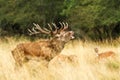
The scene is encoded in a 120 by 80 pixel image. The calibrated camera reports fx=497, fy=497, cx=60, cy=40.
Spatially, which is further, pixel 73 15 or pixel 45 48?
pixel 73 15

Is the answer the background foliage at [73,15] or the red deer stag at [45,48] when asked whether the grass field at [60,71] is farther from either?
the background foliage at [73,15]

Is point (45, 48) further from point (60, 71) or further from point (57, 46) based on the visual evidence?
point (60, 71)

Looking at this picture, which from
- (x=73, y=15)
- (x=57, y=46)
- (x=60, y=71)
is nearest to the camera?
(x=60, y=71)

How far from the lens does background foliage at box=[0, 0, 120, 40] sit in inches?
898

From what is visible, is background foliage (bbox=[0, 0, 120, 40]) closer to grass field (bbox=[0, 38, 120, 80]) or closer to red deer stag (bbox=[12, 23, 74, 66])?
red deer stag (bbox=[12, 23, 74, 66])

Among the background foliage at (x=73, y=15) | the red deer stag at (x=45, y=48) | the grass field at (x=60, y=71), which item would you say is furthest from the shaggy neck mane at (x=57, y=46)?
the background foliage at (x=73, y=15)

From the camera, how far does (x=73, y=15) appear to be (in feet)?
85.5

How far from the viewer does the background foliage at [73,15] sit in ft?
74.8

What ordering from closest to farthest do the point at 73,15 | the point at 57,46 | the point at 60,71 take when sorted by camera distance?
the point at 60,71 → the point at 57,46 → the point at 73,15

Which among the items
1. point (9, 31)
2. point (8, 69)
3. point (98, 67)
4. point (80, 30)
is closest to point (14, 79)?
point (8, 69)

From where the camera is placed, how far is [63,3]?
27.6 metres

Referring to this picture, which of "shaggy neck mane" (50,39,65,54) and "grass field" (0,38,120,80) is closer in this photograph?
"grass field" (0,38,120,80)

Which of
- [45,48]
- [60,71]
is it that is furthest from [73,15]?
[60,71]

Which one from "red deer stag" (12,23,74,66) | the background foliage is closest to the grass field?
"red deer stag" (12,23,74,66)
